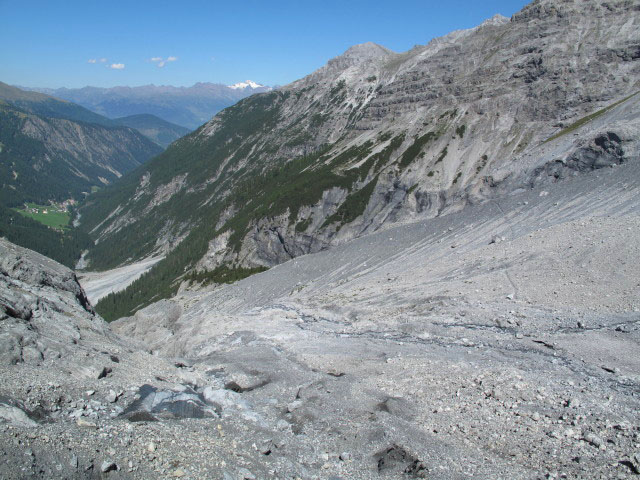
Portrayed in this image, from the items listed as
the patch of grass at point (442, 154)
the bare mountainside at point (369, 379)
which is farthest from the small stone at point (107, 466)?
the patch of grass at point (442, 154)

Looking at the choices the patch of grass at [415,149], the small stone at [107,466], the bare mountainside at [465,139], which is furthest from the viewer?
the patch of grass at [415,149]

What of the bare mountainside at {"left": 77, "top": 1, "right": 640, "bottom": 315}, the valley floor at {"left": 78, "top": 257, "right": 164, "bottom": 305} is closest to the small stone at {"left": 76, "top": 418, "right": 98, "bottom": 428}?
the bare mountainside at {"left": 77, "top": 1, "right": 640, "bottom": 315}

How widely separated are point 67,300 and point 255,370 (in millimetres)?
14132

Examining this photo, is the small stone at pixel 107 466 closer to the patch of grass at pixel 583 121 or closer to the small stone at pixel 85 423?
the small stone at pixel 85 423

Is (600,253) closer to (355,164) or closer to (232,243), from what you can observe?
(355,164)

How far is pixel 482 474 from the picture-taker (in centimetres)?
1363

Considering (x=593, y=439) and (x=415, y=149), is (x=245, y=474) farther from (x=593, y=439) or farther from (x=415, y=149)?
(x=415, y=149)

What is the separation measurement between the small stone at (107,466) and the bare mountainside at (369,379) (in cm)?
4

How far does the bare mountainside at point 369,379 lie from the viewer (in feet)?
43.2

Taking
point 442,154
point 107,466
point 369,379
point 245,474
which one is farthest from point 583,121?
point 107,466

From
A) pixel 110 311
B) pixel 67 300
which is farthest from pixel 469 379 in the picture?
pixel 110 311

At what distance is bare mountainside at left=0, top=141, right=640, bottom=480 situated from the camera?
43.2 ft

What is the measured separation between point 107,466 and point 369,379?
13324mm

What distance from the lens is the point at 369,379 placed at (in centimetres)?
2167
